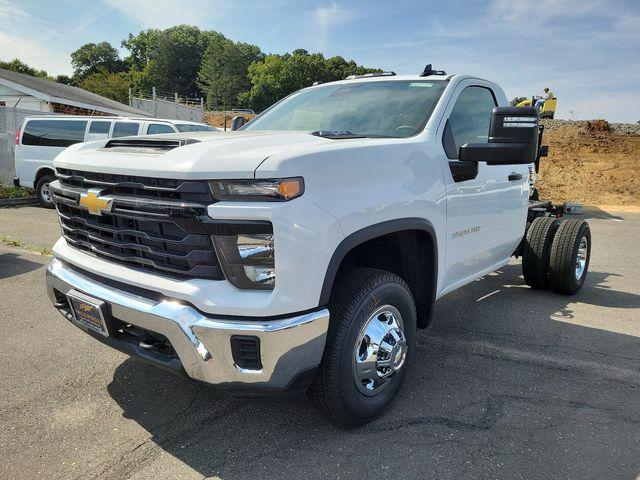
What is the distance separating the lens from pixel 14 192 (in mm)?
11703

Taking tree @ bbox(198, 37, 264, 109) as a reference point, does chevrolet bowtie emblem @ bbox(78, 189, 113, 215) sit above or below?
below

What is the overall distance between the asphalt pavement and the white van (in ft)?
24.9

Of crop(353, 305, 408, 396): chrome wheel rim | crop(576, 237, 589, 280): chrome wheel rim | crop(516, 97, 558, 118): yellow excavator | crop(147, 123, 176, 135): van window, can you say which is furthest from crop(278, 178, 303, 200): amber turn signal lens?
crop(147, 123, 176, 135): van window

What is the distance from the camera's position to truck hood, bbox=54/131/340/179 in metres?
2.04

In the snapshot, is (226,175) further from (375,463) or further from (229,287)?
(375,463)

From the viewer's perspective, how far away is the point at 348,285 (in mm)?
2500

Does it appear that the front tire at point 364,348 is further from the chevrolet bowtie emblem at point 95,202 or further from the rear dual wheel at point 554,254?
the rear dual wheel at point 554,254

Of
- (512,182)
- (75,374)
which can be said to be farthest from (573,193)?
(75,374)

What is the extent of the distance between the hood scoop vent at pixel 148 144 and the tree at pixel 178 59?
3805 inches

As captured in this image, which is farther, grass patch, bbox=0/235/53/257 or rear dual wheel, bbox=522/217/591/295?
grass patch, bbox=0/235/53/257

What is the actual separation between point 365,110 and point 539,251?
280 cm

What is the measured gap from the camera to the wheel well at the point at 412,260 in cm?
295

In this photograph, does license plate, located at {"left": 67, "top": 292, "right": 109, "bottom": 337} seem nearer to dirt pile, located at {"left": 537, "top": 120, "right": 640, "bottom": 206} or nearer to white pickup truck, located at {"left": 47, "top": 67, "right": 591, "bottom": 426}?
white pickup truck, located at {"left": 47, "top": 67, "right": 591, "bottom": 426}

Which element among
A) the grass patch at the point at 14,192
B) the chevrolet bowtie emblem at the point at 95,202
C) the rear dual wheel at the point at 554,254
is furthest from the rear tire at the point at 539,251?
Answer: the grass patch at the point at 14,192
